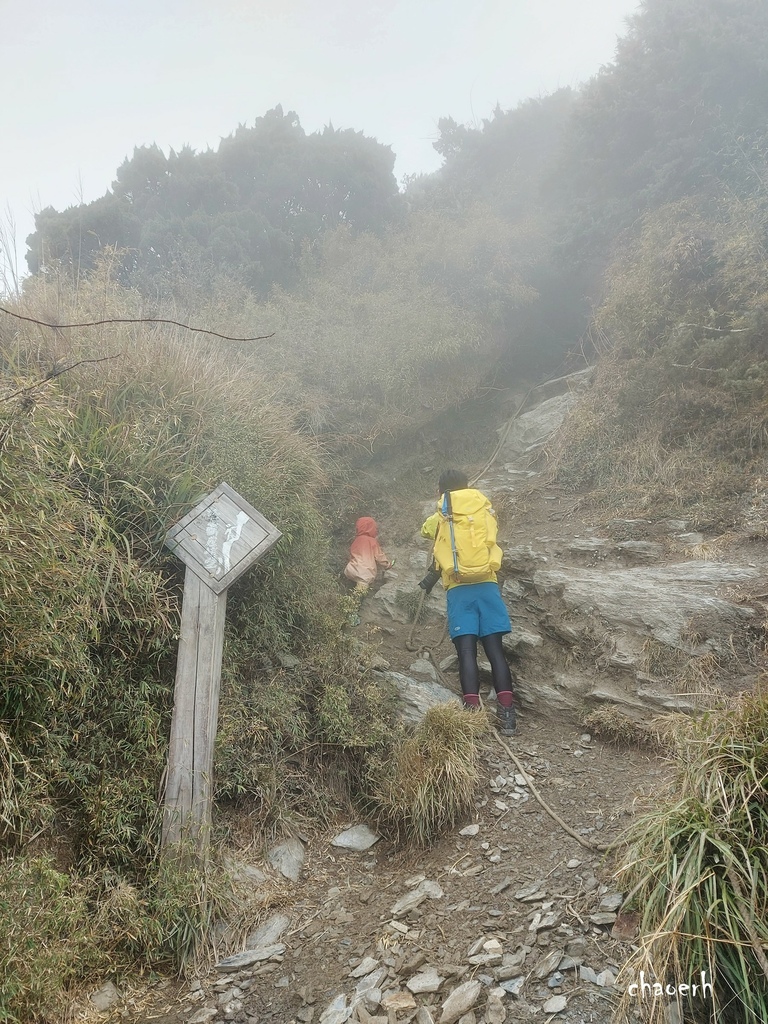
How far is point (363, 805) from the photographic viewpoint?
14.8 feet

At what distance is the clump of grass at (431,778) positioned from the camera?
13.4 feet

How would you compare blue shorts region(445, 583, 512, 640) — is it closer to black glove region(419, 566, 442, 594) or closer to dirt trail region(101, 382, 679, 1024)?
black glove region(419, 566, 442, 594)

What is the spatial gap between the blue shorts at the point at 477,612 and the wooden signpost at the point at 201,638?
1.95 m

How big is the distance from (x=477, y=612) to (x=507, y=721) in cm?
91

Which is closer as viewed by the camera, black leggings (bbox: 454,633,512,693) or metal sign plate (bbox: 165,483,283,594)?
metal sign plate (bbox: 165,483,283,594)

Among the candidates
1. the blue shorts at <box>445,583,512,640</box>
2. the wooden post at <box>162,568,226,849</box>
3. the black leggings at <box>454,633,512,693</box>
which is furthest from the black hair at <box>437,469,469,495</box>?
the wooden post at <box>162,568,226,849</box>

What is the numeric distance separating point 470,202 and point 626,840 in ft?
43.7

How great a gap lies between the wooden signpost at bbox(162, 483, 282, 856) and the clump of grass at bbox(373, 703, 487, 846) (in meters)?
1.26

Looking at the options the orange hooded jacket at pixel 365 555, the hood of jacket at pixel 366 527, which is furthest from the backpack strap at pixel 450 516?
the hood of jacket at pixel 366 527

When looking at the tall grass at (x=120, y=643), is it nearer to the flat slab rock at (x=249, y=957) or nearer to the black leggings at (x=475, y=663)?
the flat slab rock at (x=249, y=957)

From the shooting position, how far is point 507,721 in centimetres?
517

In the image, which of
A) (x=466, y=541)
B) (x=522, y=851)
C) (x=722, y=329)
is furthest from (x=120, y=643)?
(x=722, y=329)

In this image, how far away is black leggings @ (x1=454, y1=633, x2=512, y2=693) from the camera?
17.1 ft

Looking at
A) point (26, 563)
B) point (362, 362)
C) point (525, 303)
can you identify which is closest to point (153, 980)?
point (26, 563)
